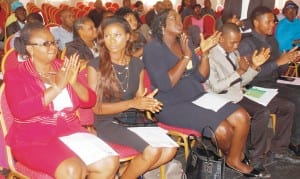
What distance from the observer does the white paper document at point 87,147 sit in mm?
2098

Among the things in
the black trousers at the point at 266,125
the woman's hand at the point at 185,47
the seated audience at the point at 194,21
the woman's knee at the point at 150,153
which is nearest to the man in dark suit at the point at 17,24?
the seated audience at the point at 194,21

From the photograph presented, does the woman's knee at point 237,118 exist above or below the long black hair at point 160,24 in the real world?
below

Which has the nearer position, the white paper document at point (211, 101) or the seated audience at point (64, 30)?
the white paper document at point (211, 101)

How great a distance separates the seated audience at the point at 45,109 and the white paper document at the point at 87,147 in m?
0.02

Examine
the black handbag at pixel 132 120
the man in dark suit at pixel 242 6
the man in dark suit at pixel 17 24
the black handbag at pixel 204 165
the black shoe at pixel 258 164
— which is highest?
the man in dark suit at pixel 242 6

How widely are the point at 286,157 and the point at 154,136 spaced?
145cm

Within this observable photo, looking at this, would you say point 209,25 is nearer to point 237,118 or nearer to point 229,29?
point 229,29

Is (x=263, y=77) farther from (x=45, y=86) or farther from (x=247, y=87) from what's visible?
(x=45, y=86)

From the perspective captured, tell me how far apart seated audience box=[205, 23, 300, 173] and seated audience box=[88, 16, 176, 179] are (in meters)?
0.70

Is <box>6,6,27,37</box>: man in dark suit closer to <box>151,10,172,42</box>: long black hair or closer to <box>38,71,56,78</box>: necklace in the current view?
<box>151,10,172,42</box>: long black hair

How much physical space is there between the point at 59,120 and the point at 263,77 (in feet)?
6.70

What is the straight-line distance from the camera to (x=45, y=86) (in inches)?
86.9

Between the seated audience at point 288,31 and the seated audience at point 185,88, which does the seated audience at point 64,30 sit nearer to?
the seated audience at point 185,88

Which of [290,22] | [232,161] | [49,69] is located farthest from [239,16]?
[49,69]
